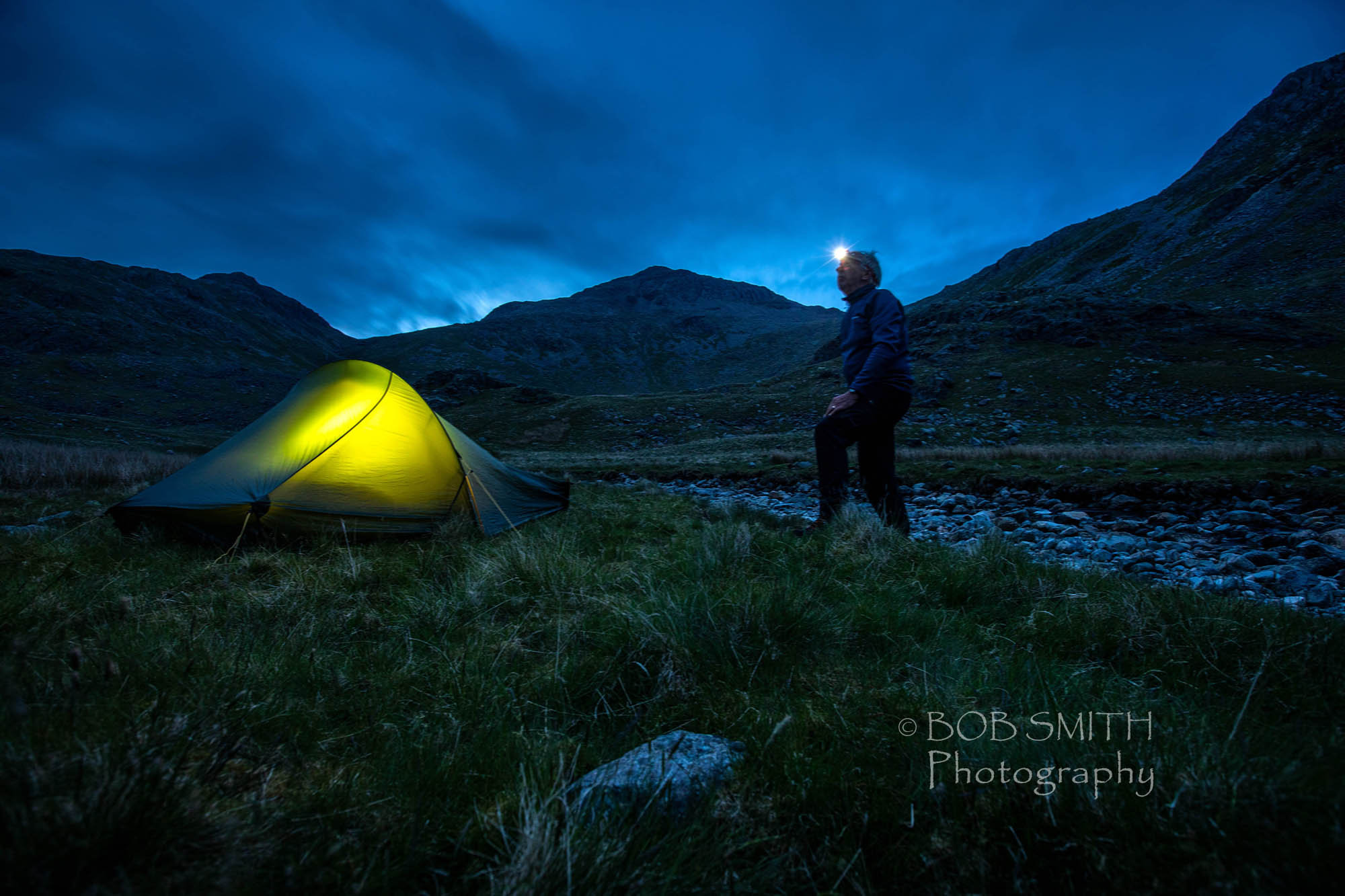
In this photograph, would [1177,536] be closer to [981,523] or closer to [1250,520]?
[1250,520]

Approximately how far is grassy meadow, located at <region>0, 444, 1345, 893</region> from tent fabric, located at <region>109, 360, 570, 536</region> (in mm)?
1119

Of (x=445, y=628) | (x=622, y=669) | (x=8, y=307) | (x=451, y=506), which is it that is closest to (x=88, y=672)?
(x=445, y=628)

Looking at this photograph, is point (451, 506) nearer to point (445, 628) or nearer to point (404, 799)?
point (445, 628)

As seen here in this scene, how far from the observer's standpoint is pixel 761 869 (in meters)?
1.15

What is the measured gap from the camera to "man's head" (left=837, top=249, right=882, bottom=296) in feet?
17.8

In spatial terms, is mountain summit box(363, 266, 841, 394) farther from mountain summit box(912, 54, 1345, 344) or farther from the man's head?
the man's head

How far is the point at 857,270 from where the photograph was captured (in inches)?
214

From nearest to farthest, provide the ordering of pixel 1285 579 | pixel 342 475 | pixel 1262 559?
pixel 1285 579 → pixel 1262 559 → pixel 342 475

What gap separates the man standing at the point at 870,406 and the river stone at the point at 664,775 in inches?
141

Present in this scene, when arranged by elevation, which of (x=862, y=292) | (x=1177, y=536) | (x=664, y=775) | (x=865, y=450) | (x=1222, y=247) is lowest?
(x=1177, y=536)

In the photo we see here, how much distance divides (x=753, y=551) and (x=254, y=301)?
6993 inches

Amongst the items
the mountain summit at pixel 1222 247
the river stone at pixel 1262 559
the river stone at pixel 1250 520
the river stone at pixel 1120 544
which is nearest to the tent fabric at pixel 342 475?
the river stone at pixel 1120 544

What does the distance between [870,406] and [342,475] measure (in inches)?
211

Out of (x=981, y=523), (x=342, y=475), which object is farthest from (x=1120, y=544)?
(x=342, y=475)
